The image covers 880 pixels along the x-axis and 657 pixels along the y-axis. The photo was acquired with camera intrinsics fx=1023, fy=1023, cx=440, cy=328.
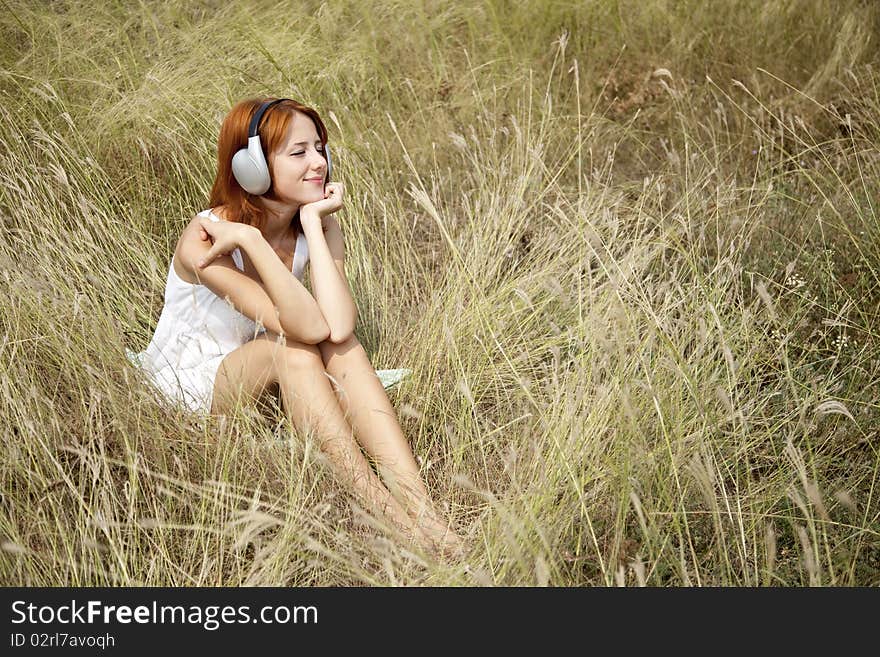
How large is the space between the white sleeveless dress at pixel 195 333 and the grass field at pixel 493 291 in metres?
0.25

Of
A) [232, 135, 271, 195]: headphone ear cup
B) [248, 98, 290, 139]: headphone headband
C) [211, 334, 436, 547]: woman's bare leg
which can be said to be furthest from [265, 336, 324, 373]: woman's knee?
[248, 98, 290, 139]: headphone headband

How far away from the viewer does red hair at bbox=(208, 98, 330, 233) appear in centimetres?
301

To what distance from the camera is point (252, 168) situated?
2986mm

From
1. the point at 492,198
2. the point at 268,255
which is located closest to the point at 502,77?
the point at 492,198

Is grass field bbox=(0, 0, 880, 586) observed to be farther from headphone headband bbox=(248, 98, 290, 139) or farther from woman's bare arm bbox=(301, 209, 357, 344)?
headphone headband bbox=(248, 98, 290, 139)

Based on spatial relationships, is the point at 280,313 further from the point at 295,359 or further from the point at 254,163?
the point at 254,163

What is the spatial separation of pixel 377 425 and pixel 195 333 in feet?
2.31

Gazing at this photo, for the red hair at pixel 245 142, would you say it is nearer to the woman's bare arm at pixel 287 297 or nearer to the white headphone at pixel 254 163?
the white headphone at pixel 254 163

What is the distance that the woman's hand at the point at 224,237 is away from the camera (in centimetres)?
295

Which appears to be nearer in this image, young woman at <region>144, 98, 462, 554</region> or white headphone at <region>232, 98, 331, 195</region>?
young woman at <region>144, 98, 462, 554</region>

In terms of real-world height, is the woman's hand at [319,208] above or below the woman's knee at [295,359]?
above

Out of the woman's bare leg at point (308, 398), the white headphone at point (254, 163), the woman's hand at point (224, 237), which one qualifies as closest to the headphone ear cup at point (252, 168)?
the white headphone at point (254, 163)

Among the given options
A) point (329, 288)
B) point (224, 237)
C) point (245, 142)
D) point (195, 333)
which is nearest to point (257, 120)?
point (245, 142)

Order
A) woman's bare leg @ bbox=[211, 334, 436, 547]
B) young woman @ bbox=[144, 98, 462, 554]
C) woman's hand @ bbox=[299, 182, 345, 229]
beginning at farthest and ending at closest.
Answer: woman's hand @ bbox=[299, 182, 345, 229] → young woman @ bbox=[144, 98, 462, 554] → woman's bare leg @ bbox=[211, 334, 436, 547]
